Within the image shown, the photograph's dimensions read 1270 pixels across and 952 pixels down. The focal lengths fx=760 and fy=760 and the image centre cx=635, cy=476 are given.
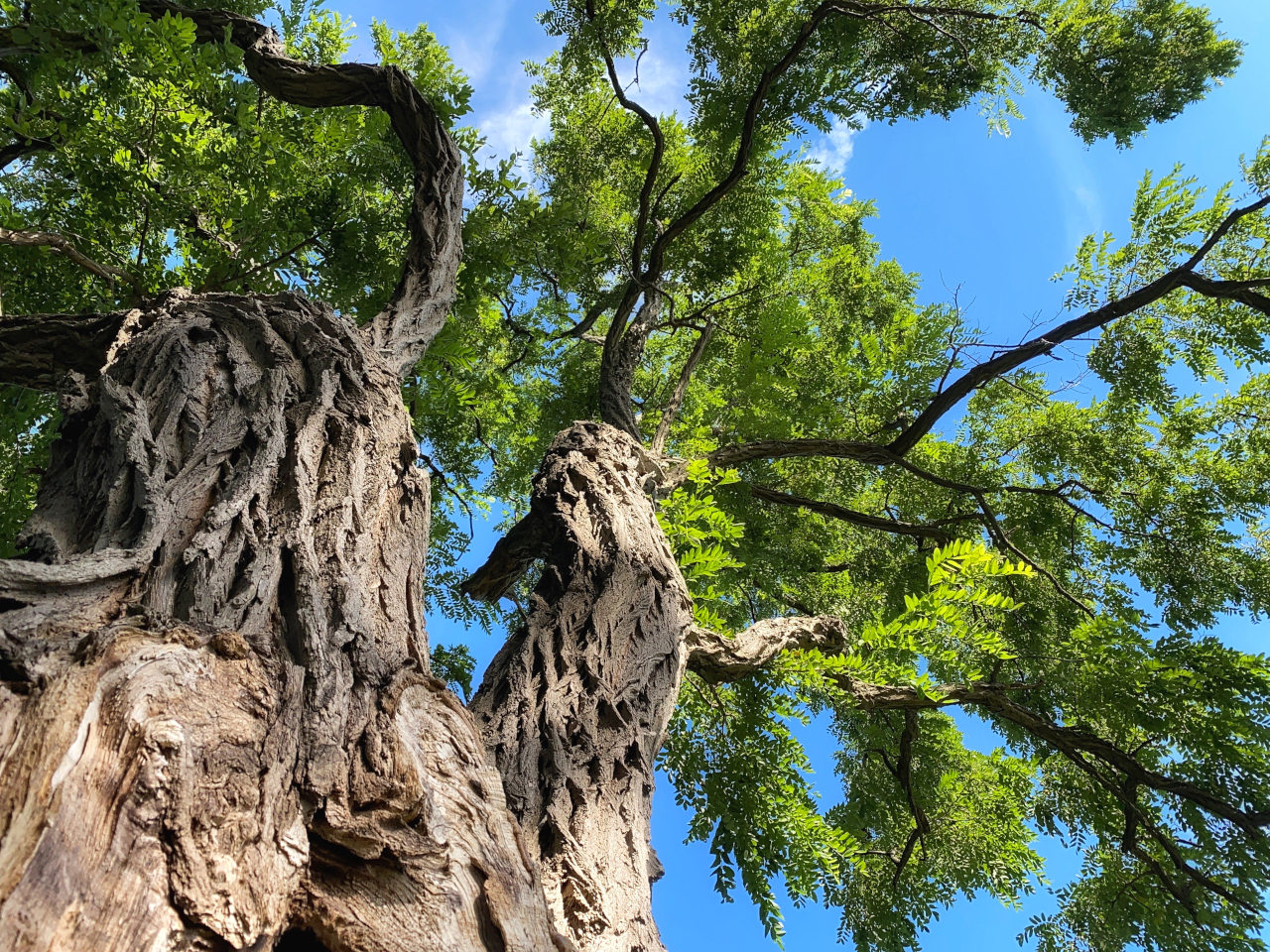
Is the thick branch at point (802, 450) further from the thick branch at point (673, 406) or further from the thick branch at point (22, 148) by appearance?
the thick branch at point (22, 148)

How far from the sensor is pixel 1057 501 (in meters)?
6.47

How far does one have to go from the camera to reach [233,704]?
4.68 feet

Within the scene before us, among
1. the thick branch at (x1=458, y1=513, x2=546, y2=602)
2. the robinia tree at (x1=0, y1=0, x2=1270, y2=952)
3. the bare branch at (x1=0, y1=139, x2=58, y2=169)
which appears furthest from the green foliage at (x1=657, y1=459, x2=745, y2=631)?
the bare branch at (x1=0, y1=139, x2=58, y2=169)

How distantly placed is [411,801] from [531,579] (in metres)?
4.59

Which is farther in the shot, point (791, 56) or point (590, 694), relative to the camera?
point (791, 56)

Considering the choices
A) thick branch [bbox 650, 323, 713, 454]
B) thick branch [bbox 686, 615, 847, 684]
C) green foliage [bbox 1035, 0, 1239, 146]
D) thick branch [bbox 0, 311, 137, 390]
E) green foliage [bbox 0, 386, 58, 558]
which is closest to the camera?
thick branch [bbox 0, 311, 137, 390]

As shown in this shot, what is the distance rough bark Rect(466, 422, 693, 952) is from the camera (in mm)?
1995

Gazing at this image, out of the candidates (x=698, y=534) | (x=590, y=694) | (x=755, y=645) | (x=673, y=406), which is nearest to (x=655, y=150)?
(x=673, y=406)

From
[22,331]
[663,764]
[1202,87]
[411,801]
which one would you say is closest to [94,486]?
[411,801]

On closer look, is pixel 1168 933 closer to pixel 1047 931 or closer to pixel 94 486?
pixel 1047 931

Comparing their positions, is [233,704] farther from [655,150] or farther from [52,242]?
[655,150]

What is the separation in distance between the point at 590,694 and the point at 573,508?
0.98 meters

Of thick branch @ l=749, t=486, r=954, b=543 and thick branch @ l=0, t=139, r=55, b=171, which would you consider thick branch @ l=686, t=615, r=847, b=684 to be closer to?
thick branch @ l=749, t=486, r=954, b=543

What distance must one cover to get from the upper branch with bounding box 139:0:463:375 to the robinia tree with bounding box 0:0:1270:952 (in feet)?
0.08
